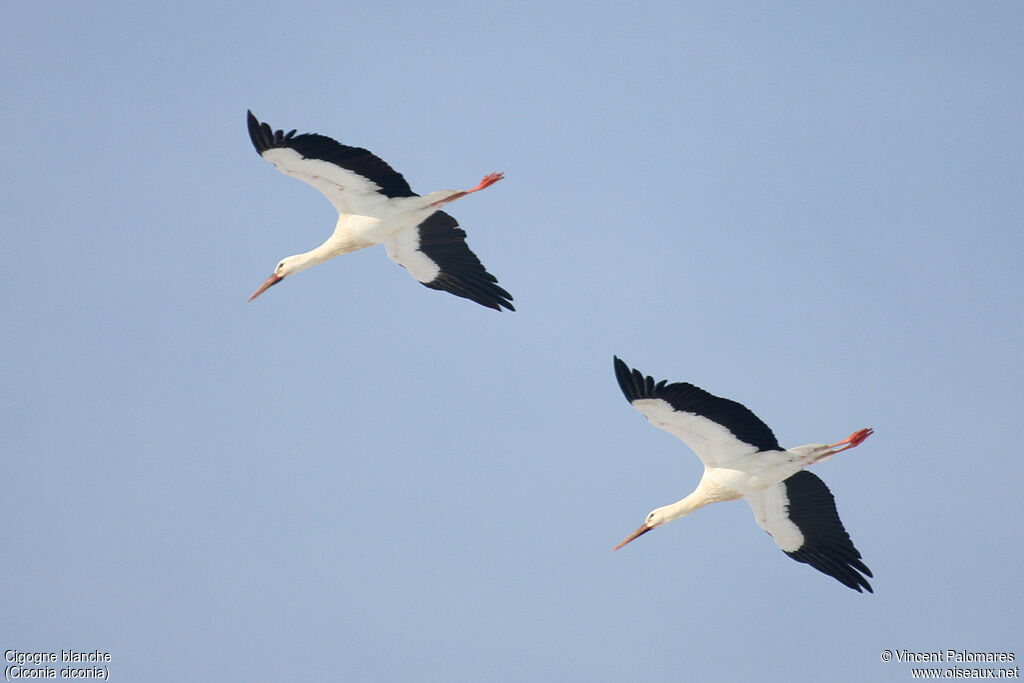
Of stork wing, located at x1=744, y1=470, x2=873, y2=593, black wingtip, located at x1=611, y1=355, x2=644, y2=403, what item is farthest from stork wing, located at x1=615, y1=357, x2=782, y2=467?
stork wing, located at x1=744, y1=470, x2=873, y2=593

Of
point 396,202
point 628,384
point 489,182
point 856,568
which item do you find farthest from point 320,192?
point 856,568

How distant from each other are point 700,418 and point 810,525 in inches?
98.6

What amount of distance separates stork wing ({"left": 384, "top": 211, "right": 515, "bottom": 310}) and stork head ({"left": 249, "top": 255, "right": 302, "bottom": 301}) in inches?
62.0

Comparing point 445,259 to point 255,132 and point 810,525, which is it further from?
point 810,525

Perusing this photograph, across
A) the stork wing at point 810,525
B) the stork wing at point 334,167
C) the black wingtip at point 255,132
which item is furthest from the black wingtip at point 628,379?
the black wingtip at point 255,132

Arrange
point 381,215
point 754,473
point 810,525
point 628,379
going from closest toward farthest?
point 628,379 < point 754,473 < point 810,525 < point 381,215

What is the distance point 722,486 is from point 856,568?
2138mm

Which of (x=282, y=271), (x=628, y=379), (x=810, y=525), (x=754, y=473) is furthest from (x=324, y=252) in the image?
(x=810, y=525)

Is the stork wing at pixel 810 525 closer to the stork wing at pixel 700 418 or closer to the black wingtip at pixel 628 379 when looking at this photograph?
the stork wing at pixel 700 418

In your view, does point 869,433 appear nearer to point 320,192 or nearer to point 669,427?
point 669,427

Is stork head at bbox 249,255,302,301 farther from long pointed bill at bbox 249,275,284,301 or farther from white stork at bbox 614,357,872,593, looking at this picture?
white stork at bbox 614,357,872,593

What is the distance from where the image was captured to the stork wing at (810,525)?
2047cm

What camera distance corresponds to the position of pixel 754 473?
65.4 ft

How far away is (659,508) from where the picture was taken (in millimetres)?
21141
